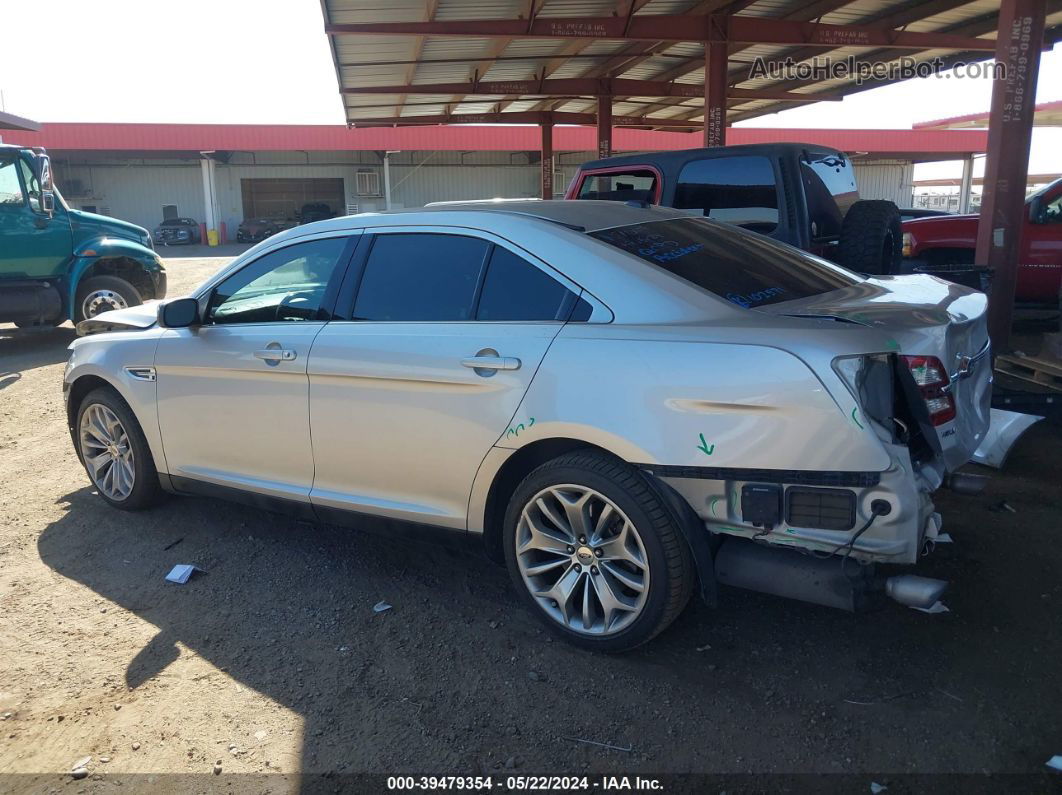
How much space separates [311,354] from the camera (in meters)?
3.82

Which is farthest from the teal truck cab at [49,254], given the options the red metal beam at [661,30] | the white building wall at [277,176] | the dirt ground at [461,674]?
the white building wall at [277,176]

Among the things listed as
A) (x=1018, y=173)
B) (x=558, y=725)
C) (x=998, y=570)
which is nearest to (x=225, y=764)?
(x=558, y=725)

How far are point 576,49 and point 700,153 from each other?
855cm

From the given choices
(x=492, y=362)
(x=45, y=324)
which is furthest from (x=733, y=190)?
(x=45, y=324)

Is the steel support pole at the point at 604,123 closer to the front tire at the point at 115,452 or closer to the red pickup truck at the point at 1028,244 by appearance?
the red pickup truck at the point at 1028,244

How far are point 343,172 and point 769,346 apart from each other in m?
42.1

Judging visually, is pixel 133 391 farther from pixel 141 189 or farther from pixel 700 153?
pixel 141 189

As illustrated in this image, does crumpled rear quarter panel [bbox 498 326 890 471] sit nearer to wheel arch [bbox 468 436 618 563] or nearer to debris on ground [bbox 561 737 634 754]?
wheel arch [bbox 468 436 618 563]

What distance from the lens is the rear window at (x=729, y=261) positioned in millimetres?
3271

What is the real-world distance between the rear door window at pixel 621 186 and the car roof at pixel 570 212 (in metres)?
3.24

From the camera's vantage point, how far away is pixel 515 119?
21.7 metres

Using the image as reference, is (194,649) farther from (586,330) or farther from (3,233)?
(3,233)

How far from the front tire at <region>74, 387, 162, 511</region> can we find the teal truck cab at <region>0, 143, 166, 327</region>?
20.9ft

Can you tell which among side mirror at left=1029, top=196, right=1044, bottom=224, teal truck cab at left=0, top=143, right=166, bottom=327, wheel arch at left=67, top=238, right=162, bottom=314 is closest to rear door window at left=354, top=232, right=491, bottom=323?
teal truck cab at left=0, top=143, right=166, bottom=327
